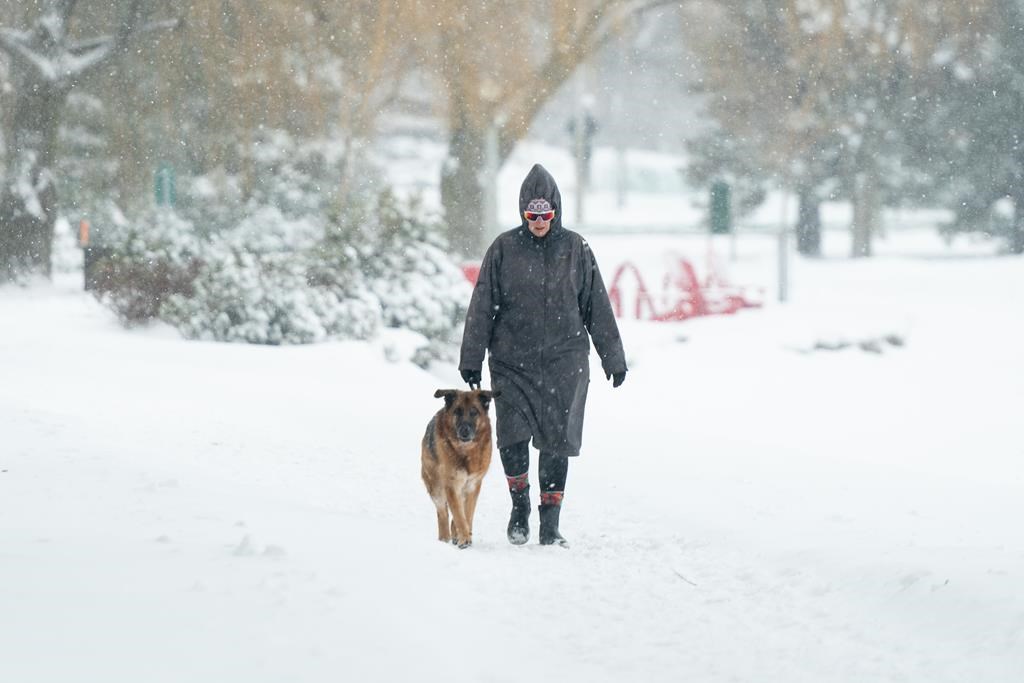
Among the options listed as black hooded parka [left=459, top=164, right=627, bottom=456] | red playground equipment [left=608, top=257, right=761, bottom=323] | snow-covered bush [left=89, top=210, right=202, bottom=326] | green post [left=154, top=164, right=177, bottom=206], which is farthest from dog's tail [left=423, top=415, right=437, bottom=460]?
green post [left=154, top=164, right=177, bottom=206]

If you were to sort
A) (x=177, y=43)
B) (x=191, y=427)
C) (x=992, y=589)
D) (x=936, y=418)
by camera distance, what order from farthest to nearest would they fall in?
1. (x=177, y=43)
2. (x=936, y=418)
3. (x=191, y=427)
4. (x=992, y=589)

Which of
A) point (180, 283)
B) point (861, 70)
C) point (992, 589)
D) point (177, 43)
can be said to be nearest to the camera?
point (992, 589)

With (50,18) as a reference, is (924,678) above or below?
below

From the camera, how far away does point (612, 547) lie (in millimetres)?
6875

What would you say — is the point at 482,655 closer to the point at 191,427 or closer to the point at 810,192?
the point at 191,427

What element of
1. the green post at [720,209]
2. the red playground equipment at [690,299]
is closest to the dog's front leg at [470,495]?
the red playground equipment at [690,299]

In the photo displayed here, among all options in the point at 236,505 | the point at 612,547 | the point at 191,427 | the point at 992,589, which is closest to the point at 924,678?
the point at 992,589

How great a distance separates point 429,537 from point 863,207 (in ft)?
116

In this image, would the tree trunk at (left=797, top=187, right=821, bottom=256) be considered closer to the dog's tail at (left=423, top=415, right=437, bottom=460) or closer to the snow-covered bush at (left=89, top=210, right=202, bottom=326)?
the snow-covered bush at (left=89, top=210, right=202, bottom=326)

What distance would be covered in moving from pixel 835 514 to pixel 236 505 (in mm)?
3381

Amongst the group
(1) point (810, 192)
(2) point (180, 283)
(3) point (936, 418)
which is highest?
(1) point (810, 192)

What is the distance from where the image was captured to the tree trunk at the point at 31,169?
24.8 m

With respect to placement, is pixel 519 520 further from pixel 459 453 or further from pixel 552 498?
pixel 459 453

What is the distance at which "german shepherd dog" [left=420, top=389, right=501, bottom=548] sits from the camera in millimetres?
6242
